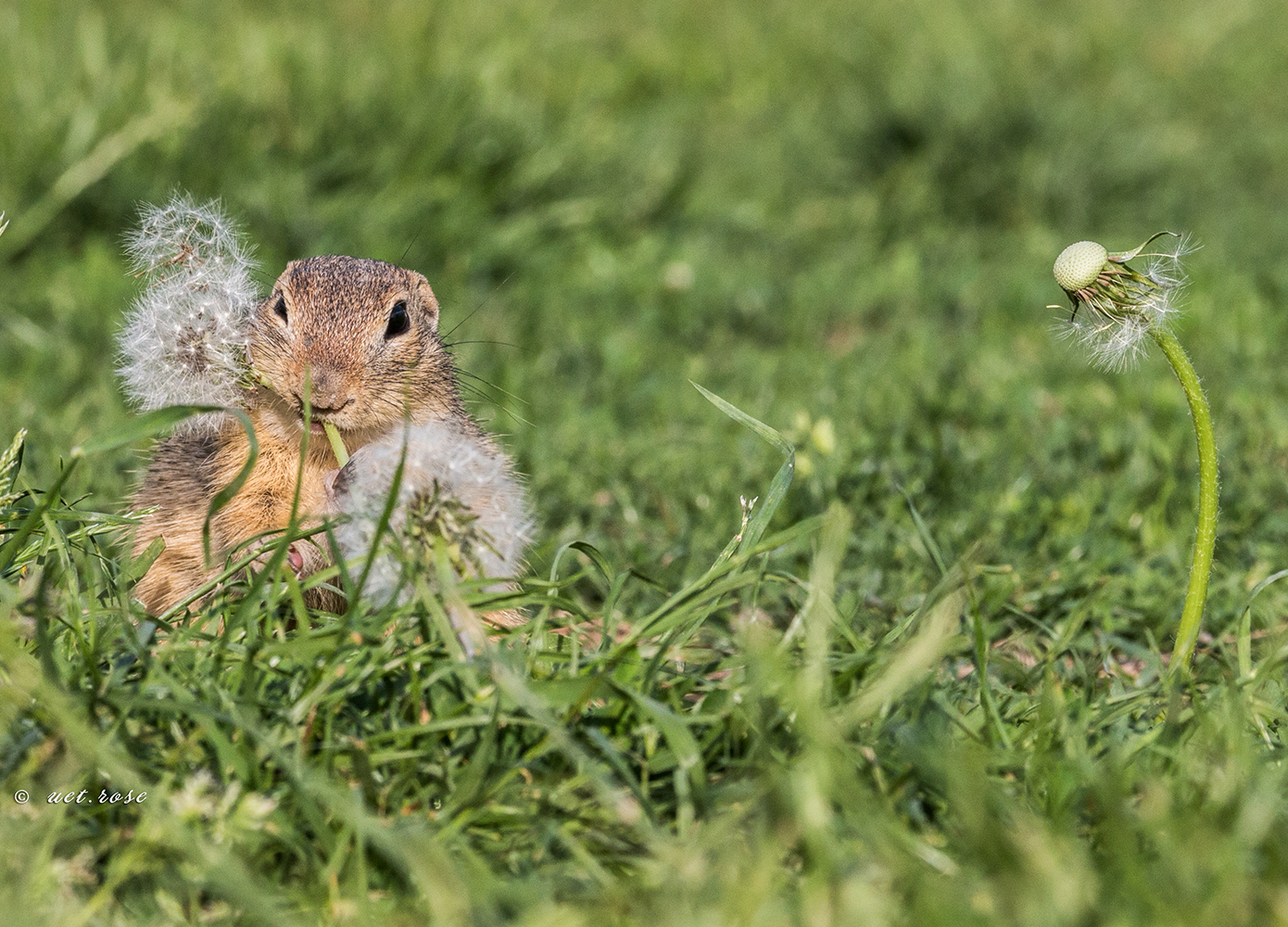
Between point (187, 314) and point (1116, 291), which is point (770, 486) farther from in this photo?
point (187, 314)

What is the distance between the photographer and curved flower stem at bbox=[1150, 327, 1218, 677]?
2.31 meters

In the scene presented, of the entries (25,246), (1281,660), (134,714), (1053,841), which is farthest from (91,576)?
(25,246)

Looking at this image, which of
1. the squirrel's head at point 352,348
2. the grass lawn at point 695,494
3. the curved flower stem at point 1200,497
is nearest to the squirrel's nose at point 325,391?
the squirrel's head at point 352,348

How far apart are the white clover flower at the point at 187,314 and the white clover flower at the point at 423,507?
0.38m

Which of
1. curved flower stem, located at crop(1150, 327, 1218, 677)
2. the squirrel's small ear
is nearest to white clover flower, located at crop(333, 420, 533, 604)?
the squirrel's small ear

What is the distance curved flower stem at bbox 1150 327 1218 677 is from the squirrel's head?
1.35 metres

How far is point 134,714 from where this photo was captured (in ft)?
6.81

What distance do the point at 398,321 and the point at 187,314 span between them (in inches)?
22.4

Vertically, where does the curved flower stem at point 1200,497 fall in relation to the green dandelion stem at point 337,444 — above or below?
above

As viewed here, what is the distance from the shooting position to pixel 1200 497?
7.76ft

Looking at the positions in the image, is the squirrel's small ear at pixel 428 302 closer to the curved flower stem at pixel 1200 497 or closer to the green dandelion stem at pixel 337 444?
the green dandelion stem at pixel 337 444

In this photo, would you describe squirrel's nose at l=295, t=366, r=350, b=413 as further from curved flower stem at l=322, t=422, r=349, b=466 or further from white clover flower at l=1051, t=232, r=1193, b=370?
white clover flower at l=1051, t=232, r=1193, b=370

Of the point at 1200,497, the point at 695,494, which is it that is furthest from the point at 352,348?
the point at 1200,497

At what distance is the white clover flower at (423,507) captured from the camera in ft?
7.47
